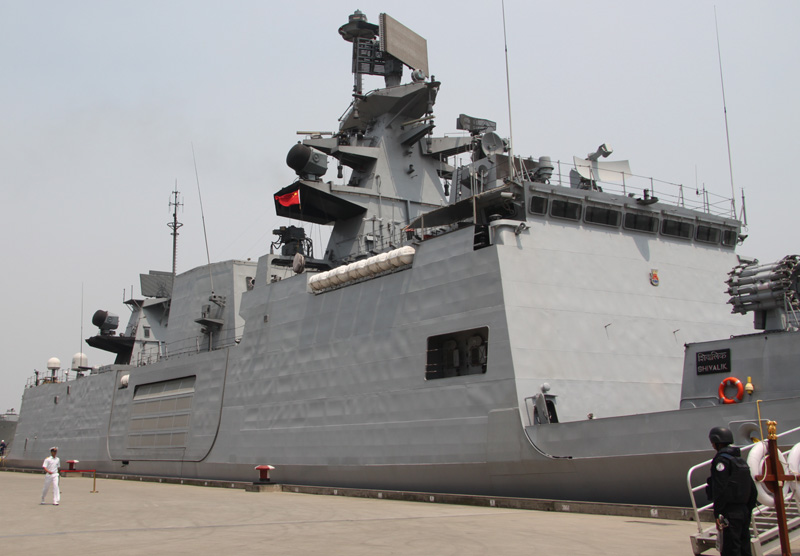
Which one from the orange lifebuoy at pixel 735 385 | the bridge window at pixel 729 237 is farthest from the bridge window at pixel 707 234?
the orange lifebuoy at pixel 735 385

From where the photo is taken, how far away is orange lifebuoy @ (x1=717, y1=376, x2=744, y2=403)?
11820 mm

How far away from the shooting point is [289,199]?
21484 millimetres

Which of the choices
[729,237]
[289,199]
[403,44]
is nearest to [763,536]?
[729,237]

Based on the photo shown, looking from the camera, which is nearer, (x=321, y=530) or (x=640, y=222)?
(x=321, y=530)

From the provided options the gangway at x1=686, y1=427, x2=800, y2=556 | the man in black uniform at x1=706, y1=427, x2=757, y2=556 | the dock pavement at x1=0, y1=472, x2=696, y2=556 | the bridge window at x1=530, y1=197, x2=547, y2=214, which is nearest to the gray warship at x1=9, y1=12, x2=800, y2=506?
the bridge window at x1=530, y1=197, x2=547, y2=214

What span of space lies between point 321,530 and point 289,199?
1340 cm

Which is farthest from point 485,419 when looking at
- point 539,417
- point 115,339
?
point 115,339

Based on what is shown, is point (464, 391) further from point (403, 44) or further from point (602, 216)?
point (403, 44)

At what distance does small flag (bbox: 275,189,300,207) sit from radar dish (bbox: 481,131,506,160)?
21.0 ft

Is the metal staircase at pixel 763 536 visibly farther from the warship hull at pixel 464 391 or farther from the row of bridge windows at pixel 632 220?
the row of bridge windows at pixel 632 220

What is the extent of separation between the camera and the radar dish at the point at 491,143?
1695 cm

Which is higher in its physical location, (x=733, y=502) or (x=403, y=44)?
(x=403, y=44)

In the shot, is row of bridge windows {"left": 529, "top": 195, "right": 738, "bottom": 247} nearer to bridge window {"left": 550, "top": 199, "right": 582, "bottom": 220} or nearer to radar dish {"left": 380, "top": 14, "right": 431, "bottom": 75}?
bridge window {"left": 550, "top": 199, "right": 582, "bottom": 220}

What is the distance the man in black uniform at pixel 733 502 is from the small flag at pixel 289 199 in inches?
657
